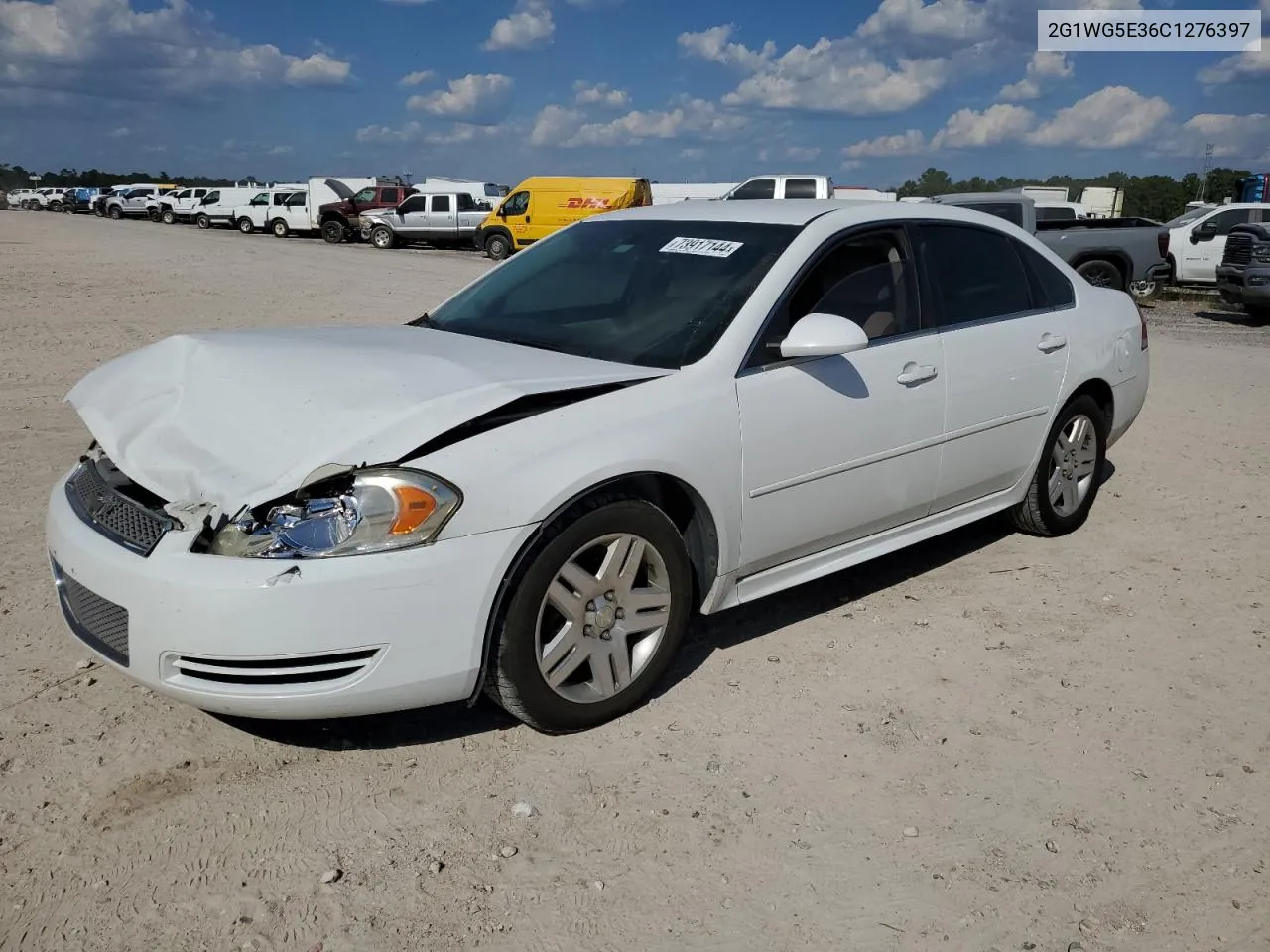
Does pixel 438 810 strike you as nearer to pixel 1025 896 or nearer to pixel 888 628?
pixel 1025 896

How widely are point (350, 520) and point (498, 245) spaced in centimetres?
2897

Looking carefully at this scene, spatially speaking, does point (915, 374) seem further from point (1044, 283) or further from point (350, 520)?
point (350, 520)

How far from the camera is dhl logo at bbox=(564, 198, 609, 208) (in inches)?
1158

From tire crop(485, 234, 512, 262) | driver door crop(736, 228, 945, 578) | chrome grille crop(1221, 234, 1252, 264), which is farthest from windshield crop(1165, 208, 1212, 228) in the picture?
driver door crop(736, 228, 945, 578)

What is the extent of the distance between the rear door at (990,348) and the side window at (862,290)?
5.6 inches

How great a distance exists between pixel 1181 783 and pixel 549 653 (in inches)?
75.1

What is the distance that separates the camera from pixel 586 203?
2955 cm

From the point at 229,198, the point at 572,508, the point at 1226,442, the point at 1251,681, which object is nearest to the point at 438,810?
the point at 572,508

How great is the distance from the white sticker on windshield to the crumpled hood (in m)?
0.77

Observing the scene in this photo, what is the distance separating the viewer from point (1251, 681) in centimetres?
385

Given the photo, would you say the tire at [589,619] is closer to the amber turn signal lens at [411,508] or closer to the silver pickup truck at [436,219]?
the amber turn signal lens at [411,508]

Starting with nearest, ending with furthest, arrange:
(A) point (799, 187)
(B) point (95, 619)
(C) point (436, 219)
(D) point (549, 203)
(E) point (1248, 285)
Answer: (B) point (95, 619) → (E) point (1248, 285) → (A) point (799, 187) → (D) point (549, 203) → (C) point (436, 219)

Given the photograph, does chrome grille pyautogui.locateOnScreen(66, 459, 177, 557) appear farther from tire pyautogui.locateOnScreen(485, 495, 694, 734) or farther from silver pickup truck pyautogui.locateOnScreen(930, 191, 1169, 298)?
silver pickup truck pyautogui.locateOnScreen(930, 191, 1169, 298)

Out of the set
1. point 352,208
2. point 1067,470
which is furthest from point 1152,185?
point 1067,470
